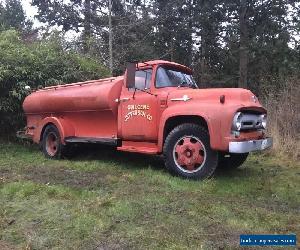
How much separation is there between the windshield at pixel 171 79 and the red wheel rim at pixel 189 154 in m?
1.29

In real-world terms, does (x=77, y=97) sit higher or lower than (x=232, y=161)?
higher

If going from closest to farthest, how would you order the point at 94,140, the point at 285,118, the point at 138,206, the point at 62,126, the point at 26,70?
1. the point at 138,206
2. the point at 94,140
3. the point at 62,126
4. the point at 285,118
5. the point at 26,70

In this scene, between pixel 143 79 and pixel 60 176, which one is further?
pixel 143 79

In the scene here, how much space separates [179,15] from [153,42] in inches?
96.0

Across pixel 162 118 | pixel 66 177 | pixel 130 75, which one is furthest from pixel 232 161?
pixel 66 177

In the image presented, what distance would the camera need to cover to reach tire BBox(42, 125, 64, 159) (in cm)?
996

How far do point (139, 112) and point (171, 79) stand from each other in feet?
2.92

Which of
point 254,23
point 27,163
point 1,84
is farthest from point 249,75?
point 27,163

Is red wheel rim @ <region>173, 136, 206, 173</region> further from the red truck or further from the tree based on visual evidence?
the tree

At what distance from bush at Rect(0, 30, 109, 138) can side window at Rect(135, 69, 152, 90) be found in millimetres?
4313

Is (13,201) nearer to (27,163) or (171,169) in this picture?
(171,169)

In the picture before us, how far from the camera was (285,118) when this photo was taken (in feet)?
36.7

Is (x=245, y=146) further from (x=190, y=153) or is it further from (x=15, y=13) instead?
(x=15, y=13)

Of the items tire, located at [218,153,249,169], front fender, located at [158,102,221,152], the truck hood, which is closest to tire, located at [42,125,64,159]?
front fender, located at [158,102,221,152]
